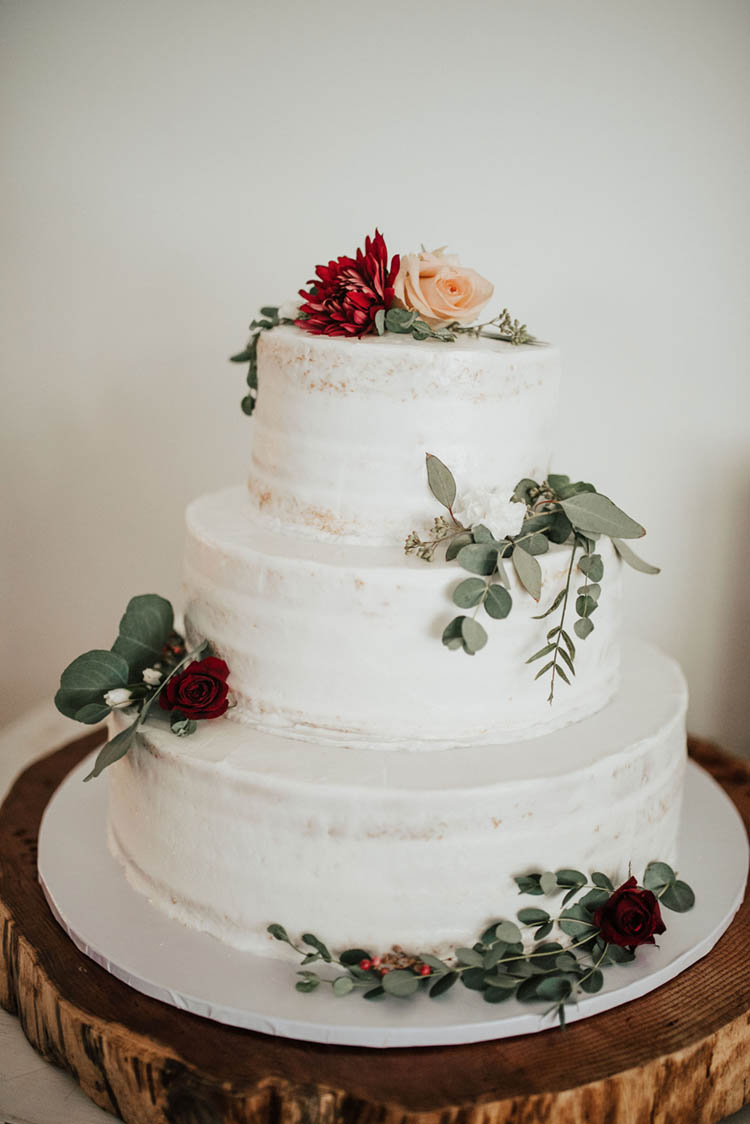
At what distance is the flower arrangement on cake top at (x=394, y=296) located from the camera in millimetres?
2059

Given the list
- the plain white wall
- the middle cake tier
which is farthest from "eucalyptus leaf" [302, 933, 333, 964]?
the plain white wall

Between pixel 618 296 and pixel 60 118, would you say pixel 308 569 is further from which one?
pixel 60 118

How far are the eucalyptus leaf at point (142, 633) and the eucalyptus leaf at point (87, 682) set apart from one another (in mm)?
60

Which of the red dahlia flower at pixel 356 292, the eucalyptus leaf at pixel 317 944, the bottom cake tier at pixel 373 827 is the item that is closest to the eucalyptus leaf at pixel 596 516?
the bottom cake tier at pixel 373 827

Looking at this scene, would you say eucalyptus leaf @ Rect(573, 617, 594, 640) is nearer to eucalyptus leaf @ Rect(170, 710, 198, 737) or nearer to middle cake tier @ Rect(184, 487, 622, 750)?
middle cake tier @ Rect(184, 487, 622, 750)

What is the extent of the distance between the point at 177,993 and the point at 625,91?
288cm

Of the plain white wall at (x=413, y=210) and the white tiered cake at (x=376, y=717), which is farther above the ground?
the plain white wall at (x=413, y=210)

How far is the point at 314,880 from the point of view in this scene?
6.15 feet

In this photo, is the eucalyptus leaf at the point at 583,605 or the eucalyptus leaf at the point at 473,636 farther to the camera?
the eucalyptus leaf at the point at 583,605

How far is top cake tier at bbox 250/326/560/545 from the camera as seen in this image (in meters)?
1.98

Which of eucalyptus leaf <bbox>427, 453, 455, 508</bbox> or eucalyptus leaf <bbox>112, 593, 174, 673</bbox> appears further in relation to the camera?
eucalyptus leaf <bbox>112, 593, 174, 673</bbox>

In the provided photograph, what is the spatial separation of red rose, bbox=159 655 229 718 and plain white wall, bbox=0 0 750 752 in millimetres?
1749

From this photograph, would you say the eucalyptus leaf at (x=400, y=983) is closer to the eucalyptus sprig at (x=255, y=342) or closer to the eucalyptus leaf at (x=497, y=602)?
the eucalyptus leaf at (x=497, y=602)

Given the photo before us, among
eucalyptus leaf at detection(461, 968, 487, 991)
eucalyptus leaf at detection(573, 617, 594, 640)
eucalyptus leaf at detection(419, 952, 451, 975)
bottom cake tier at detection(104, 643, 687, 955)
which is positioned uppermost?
eucalyptus leaf at detection(573, 617, 594, 640)
